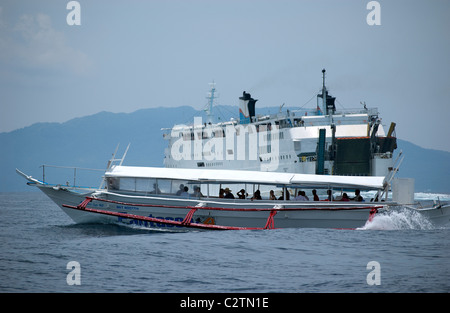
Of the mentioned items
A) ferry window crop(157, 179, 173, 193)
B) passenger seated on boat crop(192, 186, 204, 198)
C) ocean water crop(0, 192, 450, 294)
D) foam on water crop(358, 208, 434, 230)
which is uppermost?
ferry window crop(157, 179, 173, 193)

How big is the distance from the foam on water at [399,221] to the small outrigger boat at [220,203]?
21 centimetres

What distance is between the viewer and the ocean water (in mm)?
16641

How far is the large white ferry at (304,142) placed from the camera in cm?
6384

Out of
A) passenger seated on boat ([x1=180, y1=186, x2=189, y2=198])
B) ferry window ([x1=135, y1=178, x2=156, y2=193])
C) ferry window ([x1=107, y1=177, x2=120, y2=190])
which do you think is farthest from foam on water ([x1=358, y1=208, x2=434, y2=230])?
ferry window ([x1=107, y1=177, x2=120, y2=190])

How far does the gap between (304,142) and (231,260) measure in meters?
46.9

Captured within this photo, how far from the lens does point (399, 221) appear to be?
88.5 feet

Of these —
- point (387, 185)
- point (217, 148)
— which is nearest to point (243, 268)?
point (387, 185)

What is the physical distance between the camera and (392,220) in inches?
1053

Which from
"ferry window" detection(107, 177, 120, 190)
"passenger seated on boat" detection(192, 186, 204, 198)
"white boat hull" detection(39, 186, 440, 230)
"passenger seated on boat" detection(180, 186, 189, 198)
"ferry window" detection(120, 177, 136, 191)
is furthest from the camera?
"ferry window" detection(107, 177, 120, 190)

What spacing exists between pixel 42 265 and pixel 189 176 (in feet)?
31.5

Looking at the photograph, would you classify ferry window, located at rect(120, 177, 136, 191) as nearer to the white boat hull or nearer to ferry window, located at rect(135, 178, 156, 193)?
ferry window, located at rect(135, 178, 156, 193)

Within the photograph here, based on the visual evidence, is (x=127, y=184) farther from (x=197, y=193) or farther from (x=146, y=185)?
(x=197, y=193)

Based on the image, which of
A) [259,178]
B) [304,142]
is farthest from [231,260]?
[304,142]

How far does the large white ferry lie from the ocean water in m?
35.9
